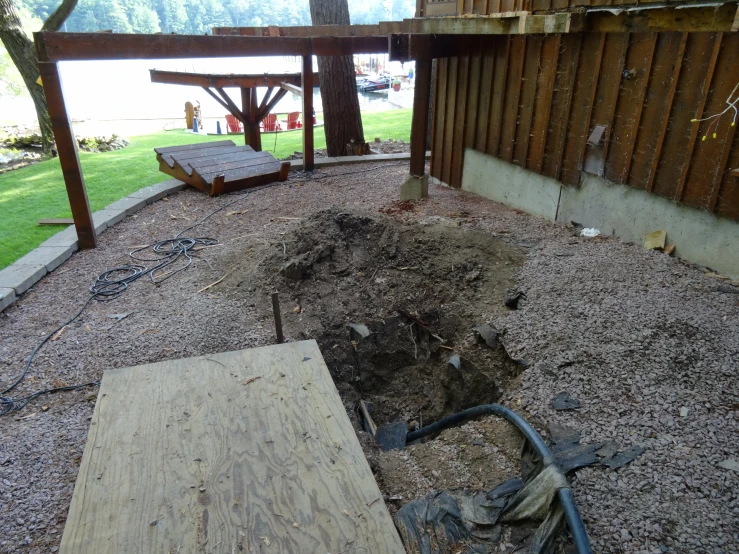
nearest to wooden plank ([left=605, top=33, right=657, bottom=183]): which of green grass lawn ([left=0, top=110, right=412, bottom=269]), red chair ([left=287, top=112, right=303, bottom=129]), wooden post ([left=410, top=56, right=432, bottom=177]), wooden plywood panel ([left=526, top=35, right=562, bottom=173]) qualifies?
wooden plywood panel ([left=526, top=35, right=562, bottom=173])

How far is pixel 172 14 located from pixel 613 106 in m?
71.1

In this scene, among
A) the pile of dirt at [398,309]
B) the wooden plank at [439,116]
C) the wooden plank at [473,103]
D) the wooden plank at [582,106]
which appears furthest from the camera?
the wooden plank at [439,116]

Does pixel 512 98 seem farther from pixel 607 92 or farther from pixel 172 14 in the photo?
pixel 172 14

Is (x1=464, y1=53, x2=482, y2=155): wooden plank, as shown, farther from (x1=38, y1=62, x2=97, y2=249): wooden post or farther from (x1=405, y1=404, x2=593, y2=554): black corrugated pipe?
(x1=38, y1=62, x2=97, y2=249): wooden post

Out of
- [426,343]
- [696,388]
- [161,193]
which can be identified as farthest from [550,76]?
[161,193]

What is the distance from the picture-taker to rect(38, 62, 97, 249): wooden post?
5.48 m

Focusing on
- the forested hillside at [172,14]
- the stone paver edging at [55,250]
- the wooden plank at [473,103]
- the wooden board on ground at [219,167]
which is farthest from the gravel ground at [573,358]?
the forested hillside at [172,14]

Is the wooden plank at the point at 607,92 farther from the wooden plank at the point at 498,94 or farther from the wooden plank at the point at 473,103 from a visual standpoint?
the wooden plank at the point at 473,103

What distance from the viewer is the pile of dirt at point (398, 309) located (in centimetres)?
397

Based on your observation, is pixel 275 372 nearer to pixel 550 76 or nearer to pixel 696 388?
pixel 696 388

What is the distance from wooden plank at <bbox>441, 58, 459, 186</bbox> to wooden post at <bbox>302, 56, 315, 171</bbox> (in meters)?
2.28

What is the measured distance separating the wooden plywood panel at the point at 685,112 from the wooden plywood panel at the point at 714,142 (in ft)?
0.20

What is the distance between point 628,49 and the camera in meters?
4.94

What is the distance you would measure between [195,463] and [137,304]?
3.34 m
